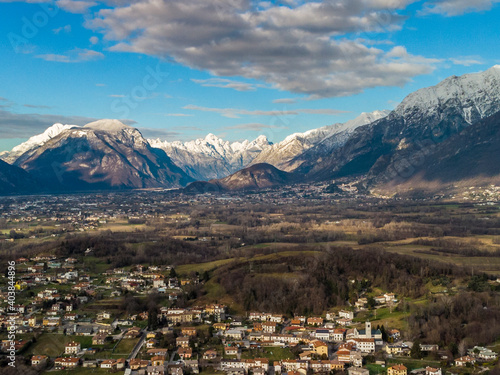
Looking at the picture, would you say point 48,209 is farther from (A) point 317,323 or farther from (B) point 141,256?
(A) point 317,323

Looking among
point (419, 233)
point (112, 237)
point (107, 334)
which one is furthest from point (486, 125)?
point (107, 334)

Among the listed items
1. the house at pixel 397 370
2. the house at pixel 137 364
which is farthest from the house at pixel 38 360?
the house at pixel 397 370

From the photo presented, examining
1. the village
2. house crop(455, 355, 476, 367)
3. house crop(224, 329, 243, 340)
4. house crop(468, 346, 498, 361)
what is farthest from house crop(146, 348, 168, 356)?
house crop(468, 346, 498, 361)

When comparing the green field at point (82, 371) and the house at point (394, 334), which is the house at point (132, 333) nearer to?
the green field at point (82, 371)

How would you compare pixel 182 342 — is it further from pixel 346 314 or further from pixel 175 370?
pixel 346 314

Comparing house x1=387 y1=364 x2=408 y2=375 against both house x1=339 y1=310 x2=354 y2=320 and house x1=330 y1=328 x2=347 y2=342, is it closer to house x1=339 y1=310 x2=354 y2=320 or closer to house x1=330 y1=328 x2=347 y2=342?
house x1=330 y1=328 x2=347 y2=342
